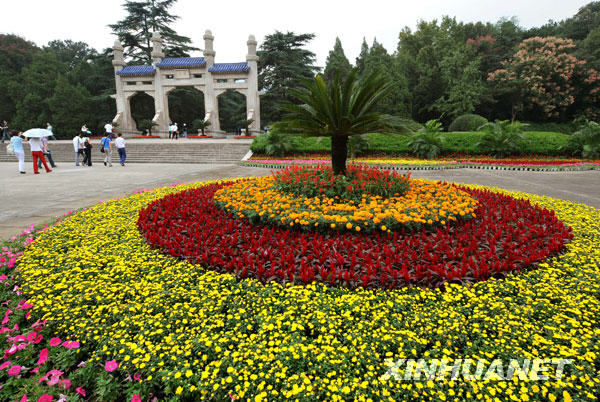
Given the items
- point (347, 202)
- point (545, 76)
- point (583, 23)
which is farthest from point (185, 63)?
point (583, 23)

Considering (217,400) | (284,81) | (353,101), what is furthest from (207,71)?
(217,400)

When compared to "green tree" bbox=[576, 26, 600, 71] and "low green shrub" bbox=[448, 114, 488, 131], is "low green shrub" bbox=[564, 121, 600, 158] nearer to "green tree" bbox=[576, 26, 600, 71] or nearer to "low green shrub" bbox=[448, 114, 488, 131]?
"low green shrub" bbox=[448, 114, 488, 131]

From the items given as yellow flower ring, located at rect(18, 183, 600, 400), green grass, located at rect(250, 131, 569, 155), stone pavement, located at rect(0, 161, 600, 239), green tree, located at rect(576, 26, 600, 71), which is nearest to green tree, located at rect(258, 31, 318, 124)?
green grass, located at rect(250, 131, 569, 155)

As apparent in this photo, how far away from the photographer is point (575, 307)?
7.54ft

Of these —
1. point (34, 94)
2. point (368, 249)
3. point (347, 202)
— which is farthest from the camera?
point (34, 94)

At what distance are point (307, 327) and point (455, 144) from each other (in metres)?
15.8

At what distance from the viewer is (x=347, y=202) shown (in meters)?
4.60

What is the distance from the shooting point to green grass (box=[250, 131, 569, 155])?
48.8ft

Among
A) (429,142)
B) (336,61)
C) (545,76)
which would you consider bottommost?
(429,142)

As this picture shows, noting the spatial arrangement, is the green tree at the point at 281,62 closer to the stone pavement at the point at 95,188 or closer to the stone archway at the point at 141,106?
the stone archway at the point at 141,106

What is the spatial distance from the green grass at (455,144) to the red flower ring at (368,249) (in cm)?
1088

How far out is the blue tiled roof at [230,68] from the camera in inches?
989

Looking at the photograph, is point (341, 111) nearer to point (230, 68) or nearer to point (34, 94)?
point (230, 68)

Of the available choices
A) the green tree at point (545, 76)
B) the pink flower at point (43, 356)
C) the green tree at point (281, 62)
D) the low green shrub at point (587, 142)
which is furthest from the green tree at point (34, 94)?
the green tree at point (545, 76)
